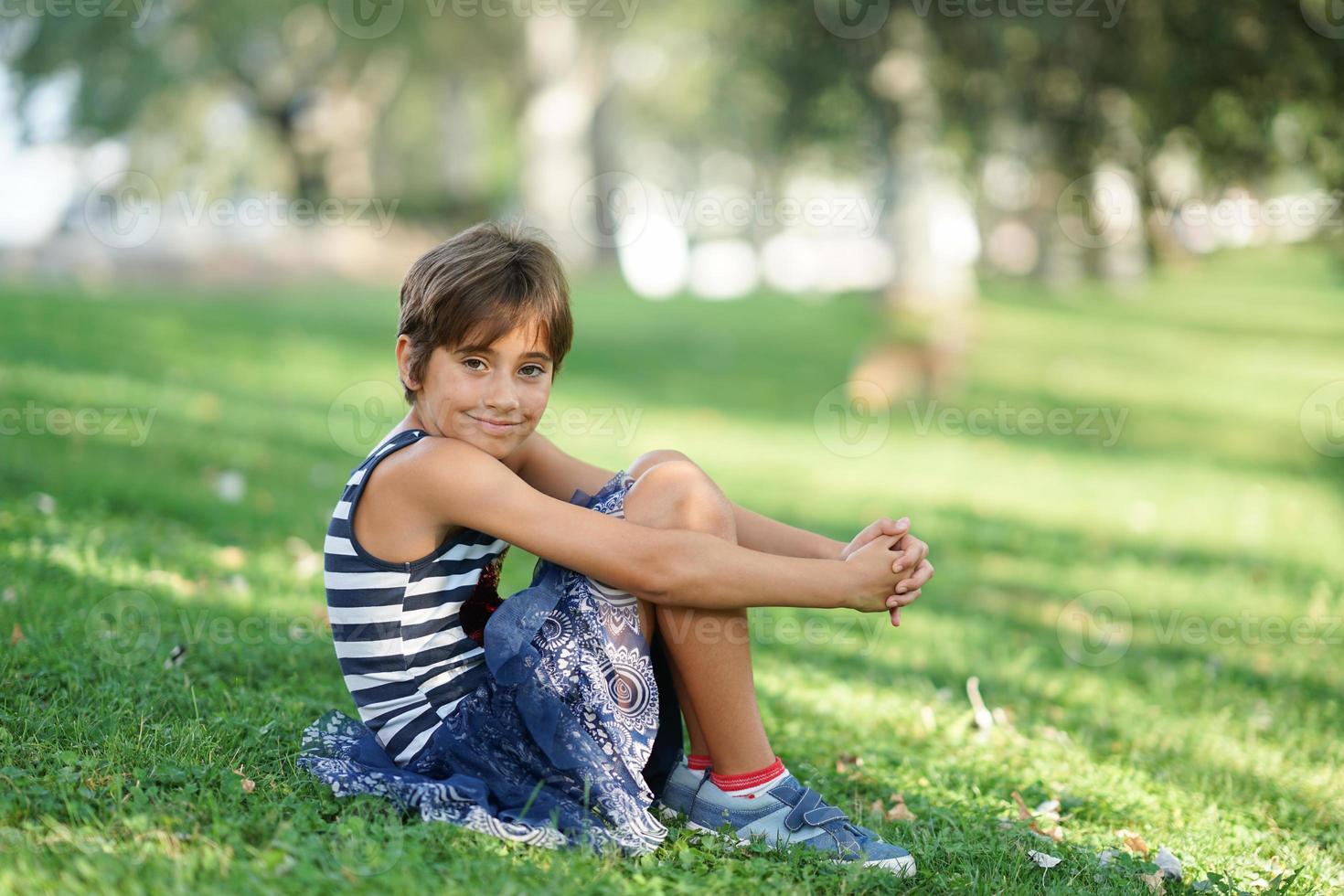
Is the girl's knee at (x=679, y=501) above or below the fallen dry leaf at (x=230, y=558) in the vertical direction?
above

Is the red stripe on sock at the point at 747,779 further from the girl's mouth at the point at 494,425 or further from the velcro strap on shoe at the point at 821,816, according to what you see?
the girl's mouth at the point at 494,425

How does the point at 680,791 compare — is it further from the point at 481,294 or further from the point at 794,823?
the point at 481,294

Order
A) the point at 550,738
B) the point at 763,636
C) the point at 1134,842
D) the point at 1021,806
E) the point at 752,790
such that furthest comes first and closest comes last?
1. the point at 763,636
2. the point at 1021,806
3. the point at 1134,842
4. the point at 752,790
5. the point at 550,738

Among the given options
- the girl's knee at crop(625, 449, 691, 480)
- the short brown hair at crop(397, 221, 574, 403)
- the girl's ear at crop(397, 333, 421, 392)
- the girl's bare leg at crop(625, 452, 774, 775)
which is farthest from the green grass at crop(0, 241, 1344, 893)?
the short brown hair at crop(397, 221, 574, 403)

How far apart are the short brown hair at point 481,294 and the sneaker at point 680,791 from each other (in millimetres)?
1018

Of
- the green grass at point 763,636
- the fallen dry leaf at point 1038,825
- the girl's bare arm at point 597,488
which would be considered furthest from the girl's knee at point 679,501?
the fallen dry leaf at point 1038,825

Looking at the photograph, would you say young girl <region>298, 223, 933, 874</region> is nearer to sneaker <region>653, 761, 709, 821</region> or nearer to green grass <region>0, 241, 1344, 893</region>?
sneaker <region>653, 761, 709, 821</region>

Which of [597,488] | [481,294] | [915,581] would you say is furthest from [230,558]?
[915,581]

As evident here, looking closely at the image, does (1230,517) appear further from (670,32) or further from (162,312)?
(670,32)

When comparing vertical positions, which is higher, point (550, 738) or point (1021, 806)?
point (550, 738)

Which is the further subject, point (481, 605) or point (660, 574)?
point (481, 605)

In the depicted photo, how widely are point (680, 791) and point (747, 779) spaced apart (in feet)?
0.58

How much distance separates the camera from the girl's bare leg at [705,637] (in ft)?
9.67

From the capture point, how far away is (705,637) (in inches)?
116
